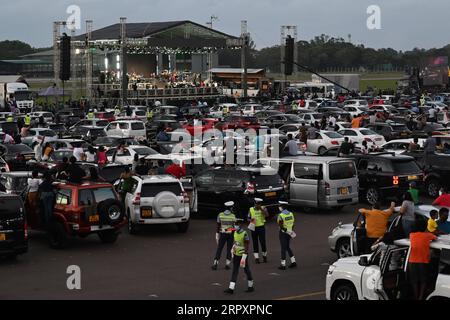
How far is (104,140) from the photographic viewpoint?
3419 centimetres

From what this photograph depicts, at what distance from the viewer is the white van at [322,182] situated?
22.8 metres

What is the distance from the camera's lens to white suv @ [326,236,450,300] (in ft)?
38.9

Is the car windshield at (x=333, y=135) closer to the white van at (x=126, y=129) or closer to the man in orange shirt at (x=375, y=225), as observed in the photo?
the white van at (x=126, y=129)

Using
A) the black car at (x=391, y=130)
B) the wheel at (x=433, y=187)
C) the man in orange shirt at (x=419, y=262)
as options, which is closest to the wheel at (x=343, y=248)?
the man in orange shirt at (x=419, y=262)

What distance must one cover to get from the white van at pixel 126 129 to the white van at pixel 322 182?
18.7m

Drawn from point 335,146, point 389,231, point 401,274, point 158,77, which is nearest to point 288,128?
point 335,146

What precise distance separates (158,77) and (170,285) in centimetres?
6665

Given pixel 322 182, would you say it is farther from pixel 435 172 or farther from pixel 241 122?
pixel 241 122

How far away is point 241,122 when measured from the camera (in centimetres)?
4644

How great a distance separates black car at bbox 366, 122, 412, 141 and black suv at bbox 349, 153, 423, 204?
14.9 m

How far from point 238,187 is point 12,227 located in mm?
7248

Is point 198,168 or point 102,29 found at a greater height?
point 102,29
